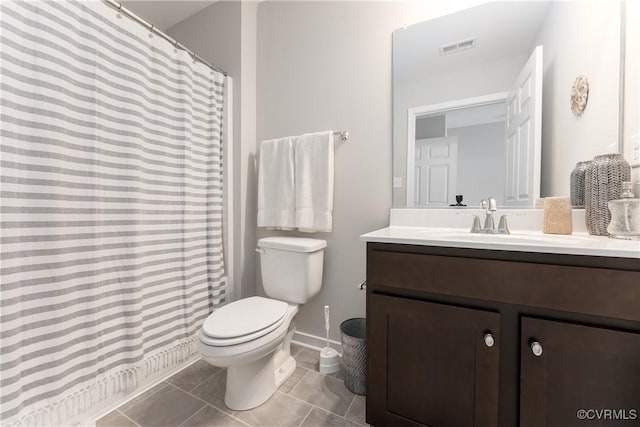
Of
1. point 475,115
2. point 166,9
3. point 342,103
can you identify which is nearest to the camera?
point 475,115

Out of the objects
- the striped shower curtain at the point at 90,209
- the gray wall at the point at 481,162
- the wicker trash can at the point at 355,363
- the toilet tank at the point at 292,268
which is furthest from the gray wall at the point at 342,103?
the striped shower curtain at the point at 90,209

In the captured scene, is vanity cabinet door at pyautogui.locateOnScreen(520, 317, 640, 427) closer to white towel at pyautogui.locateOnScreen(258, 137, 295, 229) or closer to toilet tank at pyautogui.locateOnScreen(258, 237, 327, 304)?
toilet tank at pyautogui.locateOnScreen(258, 237, 327, 304)

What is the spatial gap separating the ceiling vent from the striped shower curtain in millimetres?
1452

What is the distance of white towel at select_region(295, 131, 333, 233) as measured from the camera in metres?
1.57

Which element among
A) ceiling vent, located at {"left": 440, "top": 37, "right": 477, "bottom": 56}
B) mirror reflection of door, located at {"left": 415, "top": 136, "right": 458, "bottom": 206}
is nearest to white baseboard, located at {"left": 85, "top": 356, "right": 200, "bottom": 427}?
mirror reflection of door, located at {"left": 415, "top": 136, "right": 458, "bottom": 206}

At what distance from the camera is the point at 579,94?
1.08m

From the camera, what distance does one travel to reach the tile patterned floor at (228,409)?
1.13 meters

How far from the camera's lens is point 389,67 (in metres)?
1.47

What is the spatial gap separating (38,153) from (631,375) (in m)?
2.01

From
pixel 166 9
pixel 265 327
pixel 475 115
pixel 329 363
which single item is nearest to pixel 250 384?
pixel 265 327

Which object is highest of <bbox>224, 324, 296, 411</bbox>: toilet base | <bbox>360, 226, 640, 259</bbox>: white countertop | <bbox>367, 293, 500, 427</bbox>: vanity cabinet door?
<bbox>360, 226, 640, 259</bbox>: white countertop

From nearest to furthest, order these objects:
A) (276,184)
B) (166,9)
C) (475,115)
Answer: (475,115)
(276,184)
(166,9)

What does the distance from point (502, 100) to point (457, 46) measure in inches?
14.8

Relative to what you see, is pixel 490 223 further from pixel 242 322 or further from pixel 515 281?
pixel 242 322
